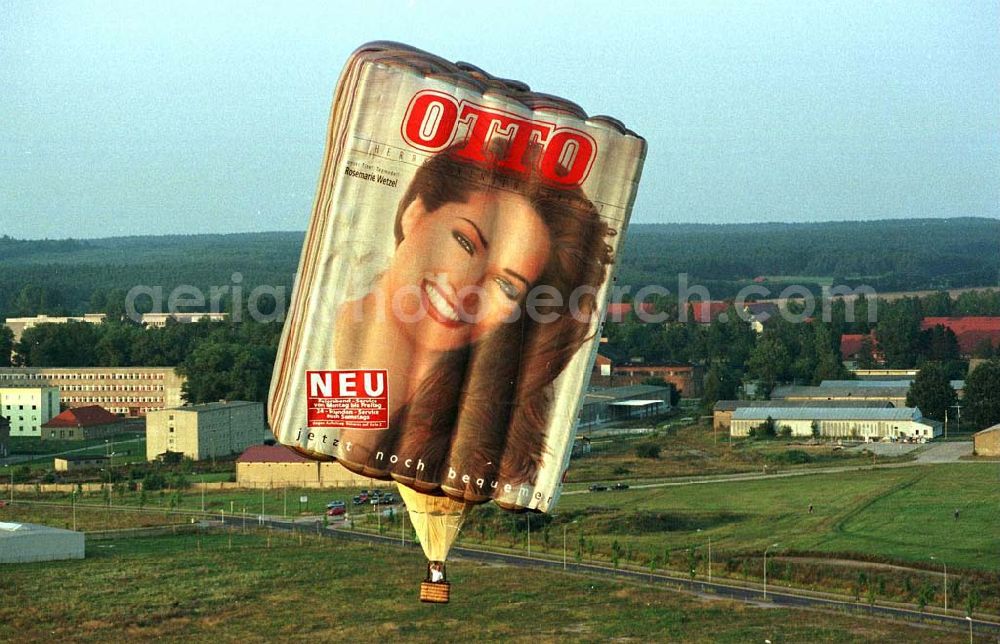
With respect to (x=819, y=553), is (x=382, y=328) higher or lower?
higher

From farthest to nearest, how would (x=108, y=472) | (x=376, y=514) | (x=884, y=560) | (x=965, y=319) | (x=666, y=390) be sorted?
(x=965, y=319) < (x=666, y=390) < (x=108, y=472) < (x=376, y=514) < (x=884, y=560)

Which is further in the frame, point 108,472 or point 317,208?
point 108,472

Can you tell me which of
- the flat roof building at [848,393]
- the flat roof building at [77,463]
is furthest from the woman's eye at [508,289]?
the flat roof building at [848,393]

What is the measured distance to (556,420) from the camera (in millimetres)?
18125

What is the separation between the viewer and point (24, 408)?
272 feet

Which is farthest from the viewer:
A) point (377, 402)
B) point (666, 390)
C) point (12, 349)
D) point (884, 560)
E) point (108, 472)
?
point (12, 349)

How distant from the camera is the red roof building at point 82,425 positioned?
255 ft

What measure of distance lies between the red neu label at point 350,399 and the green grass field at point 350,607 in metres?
15.4

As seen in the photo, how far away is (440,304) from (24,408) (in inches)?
2712

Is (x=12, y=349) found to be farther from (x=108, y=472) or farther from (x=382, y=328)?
(x=382, y=328)

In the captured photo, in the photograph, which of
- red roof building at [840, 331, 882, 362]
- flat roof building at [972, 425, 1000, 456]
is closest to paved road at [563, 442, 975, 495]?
flat roof building at [972, 425, 1000, 456]

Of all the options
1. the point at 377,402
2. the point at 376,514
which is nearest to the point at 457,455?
the point at 377,402

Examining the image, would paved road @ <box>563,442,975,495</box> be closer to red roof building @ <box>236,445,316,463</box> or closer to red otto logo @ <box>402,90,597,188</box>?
red roof building @ <box>236,445,316,463</box>

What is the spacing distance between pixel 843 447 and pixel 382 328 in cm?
5132
